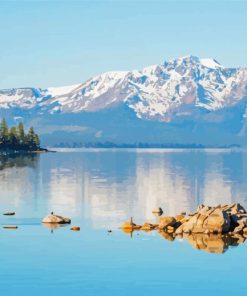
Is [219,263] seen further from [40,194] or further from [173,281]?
[40,194]

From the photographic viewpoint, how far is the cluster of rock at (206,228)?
7312 centimetres

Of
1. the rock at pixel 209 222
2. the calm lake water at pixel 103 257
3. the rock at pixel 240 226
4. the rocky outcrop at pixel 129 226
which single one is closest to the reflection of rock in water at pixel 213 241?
the calm lake water at pixel 103 257

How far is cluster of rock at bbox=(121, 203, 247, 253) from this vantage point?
2879 inches

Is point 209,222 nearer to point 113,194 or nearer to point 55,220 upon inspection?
point 55,220

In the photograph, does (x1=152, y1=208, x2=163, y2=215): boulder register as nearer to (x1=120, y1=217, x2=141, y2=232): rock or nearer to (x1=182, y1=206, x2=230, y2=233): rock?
(x1=120, y1=217, x2=141, y2=232): rock

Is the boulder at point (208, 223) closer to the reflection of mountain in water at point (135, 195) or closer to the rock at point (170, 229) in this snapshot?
the rock at point (170, 229)

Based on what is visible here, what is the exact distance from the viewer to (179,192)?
133m

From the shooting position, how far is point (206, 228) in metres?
76.8

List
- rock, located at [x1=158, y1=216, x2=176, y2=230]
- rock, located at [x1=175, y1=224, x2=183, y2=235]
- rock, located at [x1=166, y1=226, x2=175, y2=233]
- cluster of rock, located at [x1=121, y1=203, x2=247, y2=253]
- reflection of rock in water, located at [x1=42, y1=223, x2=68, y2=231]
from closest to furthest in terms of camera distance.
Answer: cluster of rock, located at [x1=121, y1=203, x2=247, y2=253] < rock, located at [x1=175, y1=224, x2=183, y2=235] < rock, located at [x1=166, y1=226, x2=175, y2=233] < rock, located at [x1=158, y1=216, x2=176, y2=230] < reflection of rock in water, located at [x1=42, y1=223, x2=68, y2=231]

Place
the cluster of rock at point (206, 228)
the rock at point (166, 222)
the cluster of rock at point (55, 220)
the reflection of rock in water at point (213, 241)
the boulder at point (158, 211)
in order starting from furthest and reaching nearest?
the boulder at point (158, 211), the cluster of rock at point (55, 220), the rock at point (166, 222), the cluster of rock at point (206, 228), the reflection of rock in water at point (213, 241)

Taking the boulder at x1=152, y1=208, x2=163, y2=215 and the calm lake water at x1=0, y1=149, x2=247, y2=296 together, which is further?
the boulder at x1=152, y1=208, x2=163, y2=215

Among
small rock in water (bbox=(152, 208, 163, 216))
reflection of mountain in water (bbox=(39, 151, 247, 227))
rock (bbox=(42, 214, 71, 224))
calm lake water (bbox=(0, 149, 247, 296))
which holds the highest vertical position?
reflection of mountain in water (bbox=(39, 151, 247, 227))

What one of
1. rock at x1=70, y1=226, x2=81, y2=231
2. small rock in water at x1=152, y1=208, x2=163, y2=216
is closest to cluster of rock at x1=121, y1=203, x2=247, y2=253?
rock at x1=70, y1=226, x2=81, y2=231

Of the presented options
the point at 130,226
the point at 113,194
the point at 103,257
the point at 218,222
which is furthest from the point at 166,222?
the point at 113,194
